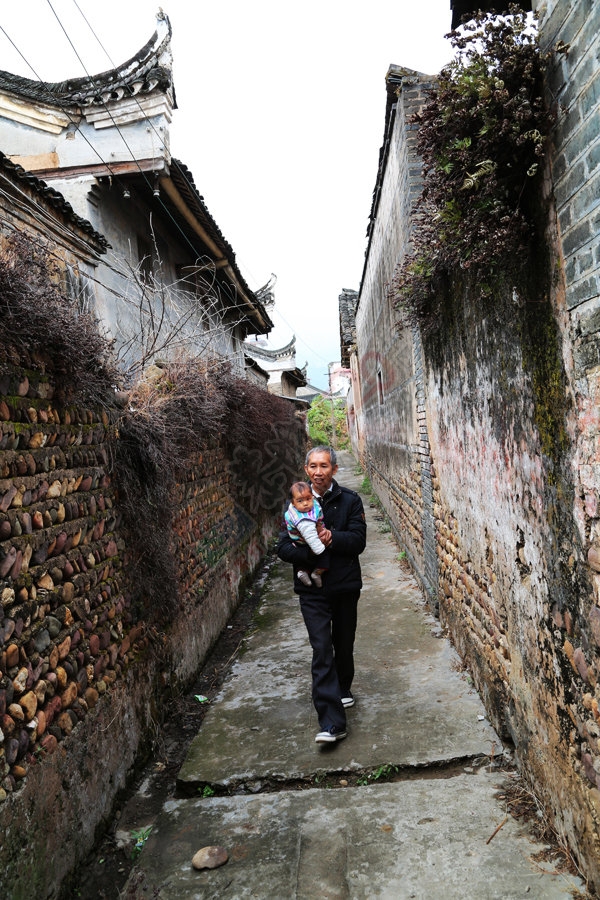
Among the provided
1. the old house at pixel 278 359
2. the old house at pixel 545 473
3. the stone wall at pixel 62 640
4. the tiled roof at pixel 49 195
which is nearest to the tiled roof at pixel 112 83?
the tiled roof at pixel 49 195

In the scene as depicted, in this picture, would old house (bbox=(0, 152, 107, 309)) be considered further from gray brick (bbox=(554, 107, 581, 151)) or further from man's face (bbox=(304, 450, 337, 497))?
gray brick (bbox=(554, 107, 581, 151))

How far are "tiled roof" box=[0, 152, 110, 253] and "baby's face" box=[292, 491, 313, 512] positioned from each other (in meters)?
3.81

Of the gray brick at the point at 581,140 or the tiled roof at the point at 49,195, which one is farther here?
the tiled roof at the point at 49,195

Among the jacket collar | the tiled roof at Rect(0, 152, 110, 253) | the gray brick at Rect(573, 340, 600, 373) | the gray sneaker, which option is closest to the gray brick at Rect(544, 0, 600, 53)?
the gray brick at Rect(573, 340, 600, 373)

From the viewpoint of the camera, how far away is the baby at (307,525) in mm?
3504

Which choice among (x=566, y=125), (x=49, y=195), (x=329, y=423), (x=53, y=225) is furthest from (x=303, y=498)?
(x=329, y=423)

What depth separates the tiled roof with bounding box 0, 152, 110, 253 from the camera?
519 centimetres

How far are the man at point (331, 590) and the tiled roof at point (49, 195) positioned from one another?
386cm

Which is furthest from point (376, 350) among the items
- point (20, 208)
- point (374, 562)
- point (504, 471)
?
point (504, 471)

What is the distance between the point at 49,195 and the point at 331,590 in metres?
5.07

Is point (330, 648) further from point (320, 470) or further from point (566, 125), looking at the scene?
point (566, 125)

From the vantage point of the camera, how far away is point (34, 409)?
271 cm

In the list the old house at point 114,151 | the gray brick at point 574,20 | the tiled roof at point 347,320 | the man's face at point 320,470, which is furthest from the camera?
the tiled roof at point 347,320

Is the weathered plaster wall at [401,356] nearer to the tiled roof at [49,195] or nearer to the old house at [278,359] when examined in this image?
the tiled roof at [49,195]
